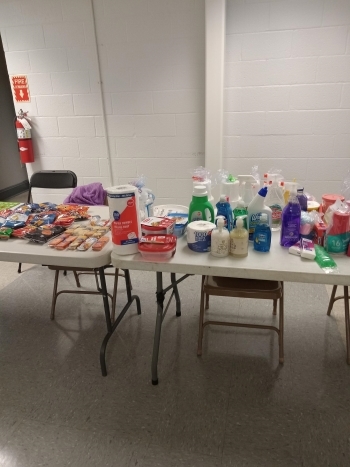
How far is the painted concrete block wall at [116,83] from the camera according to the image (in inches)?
112

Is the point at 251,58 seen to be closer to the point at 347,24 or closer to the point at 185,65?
the point at 185,65

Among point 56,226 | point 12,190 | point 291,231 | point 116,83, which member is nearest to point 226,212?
point 291,231

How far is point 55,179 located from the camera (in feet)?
8.55

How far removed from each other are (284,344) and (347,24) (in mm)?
2443

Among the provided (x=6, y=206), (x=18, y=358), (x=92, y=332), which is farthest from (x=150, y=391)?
(x=6, y=206)

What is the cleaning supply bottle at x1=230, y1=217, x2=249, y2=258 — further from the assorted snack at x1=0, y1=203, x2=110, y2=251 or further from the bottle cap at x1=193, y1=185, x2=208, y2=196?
the assorted snack at x1=0, y1=203, x2=110, y2=251

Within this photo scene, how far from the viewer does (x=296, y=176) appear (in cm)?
302

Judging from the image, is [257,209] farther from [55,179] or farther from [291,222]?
[55,179]

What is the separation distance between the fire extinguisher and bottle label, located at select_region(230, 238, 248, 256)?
9.00 ft

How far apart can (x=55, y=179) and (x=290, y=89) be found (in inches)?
81.5

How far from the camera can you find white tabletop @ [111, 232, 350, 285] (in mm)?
1196

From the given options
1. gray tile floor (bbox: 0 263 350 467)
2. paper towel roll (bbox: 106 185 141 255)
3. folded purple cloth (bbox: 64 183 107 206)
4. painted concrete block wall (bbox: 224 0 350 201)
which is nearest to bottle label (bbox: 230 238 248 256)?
paper towel roll (bbox: 106 185 141 255)

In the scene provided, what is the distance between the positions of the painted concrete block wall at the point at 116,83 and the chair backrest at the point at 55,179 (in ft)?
2.50

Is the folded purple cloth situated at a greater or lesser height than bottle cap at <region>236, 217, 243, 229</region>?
lesser
